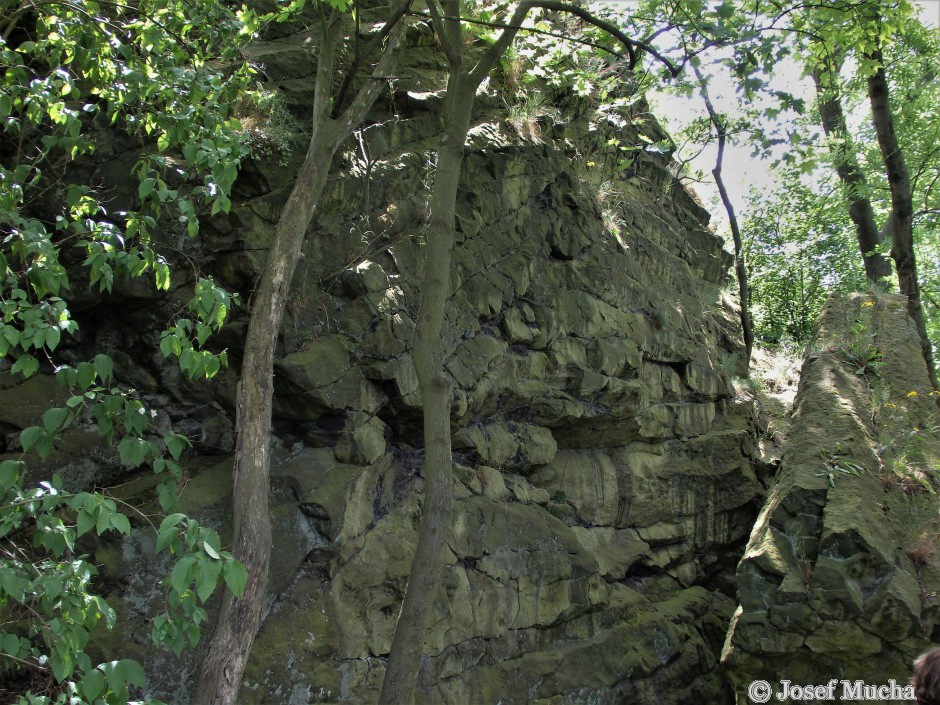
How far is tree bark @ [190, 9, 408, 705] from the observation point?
484 cm

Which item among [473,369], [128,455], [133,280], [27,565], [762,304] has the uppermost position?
[762,304]

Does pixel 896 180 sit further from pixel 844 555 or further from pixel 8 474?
pixel 8 474

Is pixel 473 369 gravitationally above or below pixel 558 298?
below

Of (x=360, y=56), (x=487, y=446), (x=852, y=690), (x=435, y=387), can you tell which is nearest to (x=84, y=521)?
(x=435, y=387)

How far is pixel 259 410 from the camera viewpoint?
220 inches

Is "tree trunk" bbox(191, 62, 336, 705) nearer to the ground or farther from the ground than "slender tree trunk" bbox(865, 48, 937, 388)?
nearer to the ground

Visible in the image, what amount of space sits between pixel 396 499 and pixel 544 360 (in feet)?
8.18

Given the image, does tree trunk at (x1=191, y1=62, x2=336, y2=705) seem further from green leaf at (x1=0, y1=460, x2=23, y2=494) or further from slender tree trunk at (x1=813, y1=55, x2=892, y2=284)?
slender tree trunk at (x1=813, y1=55, x2=892, y2=284)

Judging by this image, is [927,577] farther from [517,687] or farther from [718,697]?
[517,687]

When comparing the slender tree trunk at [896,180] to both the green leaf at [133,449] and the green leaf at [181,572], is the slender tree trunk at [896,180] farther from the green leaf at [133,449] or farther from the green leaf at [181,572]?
the green leaf at [181,572]

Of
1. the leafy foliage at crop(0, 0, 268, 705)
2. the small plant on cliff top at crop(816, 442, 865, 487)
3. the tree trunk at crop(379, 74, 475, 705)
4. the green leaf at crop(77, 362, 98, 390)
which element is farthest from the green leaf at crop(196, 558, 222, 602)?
the small plant on cliff top at crop(816, 442, 865, 487)

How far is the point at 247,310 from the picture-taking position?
6711mm

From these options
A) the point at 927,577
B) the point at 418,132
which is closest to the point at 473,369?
the point at 418,132

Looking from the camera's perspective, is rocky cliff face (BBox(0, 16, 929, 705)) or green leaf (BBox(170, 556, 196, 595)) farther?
rocky cliff face (BBox(0, 16, 929, 705))
